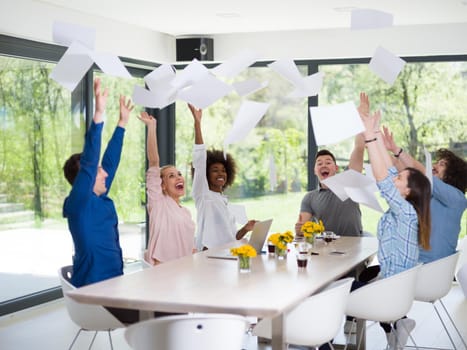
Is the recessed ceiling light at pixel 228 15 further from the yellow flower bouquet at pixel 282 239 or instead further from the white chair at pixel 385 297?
the white chair at pixel 385 297

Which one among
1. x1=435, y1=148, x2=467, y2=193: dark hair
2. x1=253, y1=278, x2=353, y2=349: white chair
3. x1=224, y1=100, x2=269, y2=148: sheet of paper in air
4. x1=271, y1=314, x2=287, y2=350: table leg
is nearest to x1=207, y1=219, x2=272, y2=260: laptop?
x1=224, y1=100, x2=269, y2=148: sheet of paper in air

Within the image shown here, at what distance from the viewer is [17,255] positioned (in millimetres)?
7336

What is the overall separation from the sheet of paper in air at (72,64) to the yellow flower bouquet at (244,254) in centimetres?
125

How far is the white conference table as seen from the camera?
3.68 meters

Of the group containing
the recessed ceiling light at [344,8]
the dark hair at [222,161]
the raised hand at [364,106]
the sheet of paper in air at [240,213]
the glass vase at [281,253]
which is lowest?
the glass vase at [281,253]

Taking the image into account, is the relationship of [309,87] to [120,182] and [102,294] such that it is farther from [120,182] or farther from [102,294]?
[120,182]

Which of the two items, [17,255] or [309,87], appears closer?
[309,87]

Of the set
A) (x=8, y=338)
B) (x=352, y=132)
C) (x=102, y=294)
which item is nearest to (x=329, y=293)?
(x=352, y=132)

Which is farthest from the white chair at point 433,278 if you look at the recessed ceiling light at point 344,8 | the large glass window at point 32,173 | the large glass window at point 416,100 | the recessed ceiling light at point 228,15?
the large glass window at point 416,100

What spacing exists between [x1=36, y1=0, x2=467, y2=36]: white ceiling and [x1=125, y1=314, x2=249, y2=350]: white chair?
4.09 meters

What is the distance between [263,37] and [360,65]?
1.12 m

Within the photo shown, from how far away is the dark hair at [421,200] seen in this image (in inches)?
187

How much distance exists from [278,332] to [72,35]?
6.55 ft

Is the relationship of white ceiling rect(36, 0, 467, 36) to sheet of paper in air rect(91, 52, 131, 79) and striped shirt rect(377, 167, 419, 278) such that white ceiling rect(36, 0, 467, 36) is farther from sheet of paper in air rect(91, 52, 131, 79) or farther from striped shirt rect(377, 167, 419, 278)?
striped shirt rect(377, 167, 419, 278)
